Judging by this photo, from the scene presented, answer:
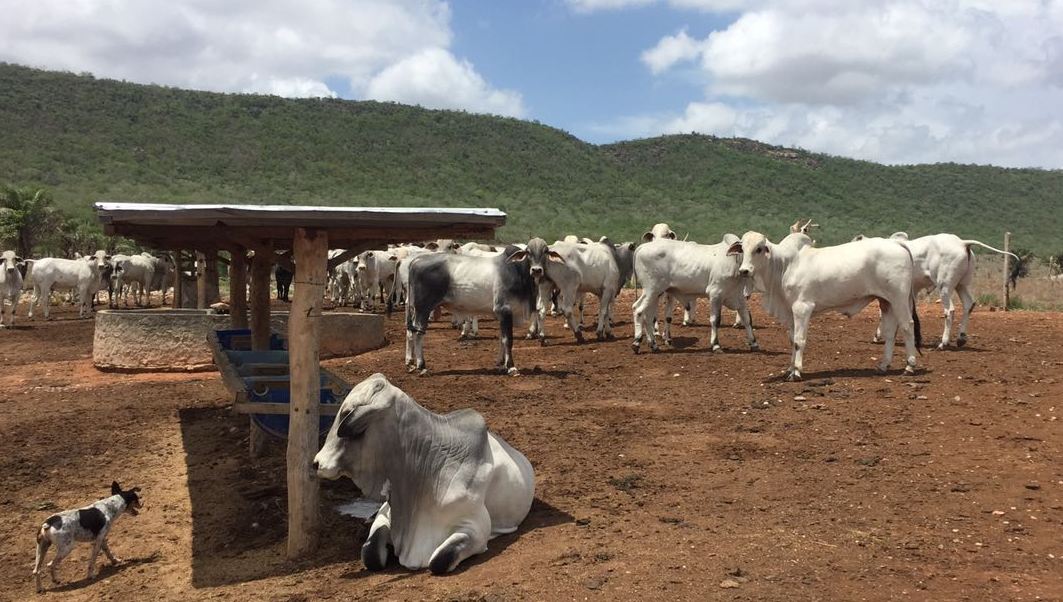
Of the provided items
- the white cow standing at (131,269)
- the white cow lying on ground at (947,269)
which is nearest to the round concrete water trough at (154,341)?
the white cow lying on ground at (947,269)

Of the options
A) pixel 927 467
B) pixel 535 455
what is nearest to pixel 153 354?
pixel 535 455

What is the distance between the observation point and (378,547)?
19.8ft

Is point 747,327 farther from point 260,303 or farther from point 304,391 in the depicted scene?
point 304,391

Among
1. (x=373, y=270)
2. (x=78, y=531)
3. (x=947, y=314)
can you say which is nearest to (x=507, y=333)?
(x=947, y=314)

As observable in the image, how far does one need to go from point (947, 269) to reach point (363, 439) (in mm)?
11499

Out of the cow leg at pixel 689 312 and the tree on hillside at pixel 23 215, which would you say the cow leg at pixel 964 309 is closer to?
the cow leg at pixel 689 312

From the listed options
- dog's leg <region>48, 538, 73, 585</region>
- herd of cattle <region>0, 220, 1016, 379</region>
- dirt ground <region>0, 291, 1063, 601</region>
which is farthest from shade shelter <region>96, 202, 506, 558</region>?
herd of cattle <region>0, 220, 1016, 379</region>

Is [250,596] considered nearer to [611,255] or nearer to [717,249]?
[717,249]

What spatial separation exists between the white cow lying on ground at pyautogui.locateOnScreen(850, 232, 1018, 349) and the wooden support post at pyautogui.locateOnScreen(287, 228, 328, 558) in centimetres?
1024

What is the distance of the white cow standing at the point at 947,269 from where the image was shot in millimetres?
14039

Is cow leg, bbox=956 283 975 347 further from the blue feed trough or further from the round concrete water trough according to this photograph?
the round concrete water trough

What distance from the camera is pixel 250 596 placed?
580 cm

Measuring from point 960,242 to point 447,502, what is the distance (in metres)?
11.6

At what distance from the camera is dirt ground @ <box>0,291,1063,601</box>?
529cm
